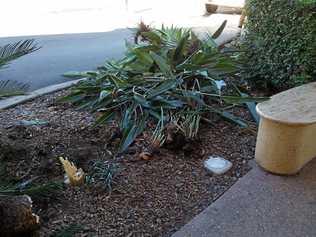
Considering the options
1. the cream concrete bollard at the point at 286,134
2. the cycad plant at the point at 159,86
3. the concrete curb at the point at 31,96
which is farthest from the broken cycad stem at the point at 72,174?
the concrete curb at the point at 31,96

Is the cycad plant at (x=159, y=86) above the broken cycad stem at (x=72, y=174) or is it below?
above

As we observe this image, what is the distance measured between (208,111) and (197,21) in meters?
4.85

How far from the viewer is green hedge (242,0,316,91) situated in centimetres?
309

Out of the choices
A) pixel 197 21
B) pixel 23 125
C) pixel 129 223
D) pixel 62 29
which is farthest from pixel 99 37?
pixel 129 223

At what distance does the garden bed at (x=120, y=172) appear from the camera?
6.86 ft

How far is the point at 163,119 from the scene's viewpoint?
2.88 meters

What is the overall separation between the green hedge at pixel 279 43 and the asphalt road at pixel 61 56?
6.29ft

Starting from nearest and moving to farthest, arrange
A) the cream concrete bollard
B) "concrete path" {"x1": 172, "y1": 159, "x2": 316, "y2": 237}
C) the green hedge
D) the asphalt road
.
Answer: "concrete path" {"x1": 172, "y1": 159, "x2": 316, "y2": 237}, the cream concrete bollard, the green hedge, the asphalt road

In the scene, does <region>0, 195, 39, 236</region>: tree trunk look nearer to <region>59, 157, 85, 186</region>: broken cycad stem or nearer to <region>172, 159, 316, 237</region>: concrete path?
<region>59, 157, 85, 186</region>: broken cycad stem

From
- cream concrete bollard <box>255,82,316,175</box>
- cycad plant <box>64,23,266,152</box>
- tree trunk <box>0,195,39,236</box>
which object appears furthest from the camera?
cycad plant <box>64,23,266,152</box>

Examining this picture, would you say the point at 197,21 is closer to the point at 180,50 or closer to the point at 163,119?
the point at 180,50

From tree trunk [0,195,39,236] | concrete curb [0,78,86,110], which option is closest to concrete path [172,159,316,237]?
tree trunk [0,195,39,236]

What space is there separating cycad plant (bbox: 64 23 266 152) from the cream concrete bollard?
485 mm

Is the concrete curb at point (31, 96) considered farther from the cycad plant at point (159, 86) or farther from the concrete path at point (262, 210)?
the concrete path at point (262, 210)
